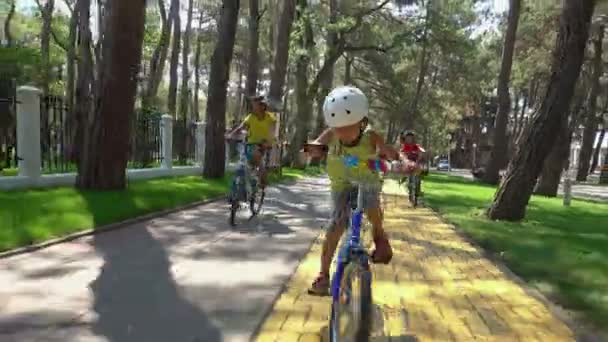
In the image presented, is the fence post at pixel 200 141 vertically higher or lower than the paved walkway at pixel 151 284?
higher

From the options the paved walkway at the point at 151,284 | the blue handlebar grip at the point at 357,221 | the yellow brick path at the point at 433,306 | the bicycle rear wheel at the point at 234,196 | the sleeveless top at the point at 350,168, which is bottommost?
the paved walkway at the point at 151,284

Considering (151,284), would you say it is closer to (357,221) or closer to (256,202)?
(357,221)

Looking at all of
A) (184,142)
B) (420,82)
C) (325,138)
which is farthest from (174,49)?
(325,138)

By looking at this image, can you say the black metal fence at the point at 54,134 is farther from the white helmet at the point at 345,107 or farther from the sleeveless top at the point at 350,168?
the white helmet at the point at 345,107

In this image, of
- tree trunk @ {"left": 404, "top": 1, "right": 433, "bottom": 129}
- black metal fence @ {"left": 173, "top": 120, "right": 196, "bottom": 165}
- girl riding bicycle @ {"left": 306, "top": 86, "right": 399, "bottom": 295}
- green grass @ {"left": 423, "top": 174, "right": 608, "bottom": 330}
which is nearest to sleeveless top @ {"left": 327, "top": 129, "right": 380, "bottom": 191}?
girl riding bicycle @ {"left": 306, "top": 86, "right": 399, "bottom": 295}

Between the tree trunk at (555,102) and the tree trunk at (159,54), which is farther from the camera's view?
the tree trunk at (159,54)

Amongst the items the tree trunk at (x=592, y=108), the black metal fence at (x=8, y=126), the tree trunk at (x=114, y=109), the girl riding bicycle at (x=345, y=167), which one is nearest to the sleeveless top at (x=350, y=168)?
the girl riding bicycle at (x=345, y=167)

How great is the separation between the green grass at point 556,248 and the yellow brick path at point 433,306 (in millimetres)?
355

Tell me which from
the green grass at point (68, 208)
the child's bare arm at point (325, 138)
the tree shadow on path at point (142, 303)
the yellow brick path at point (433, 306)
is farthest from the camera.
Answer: the green grass at point (68, 208)

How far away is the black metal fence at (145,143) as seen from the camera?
19.1 metres

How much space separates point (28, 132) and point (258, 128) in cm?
523

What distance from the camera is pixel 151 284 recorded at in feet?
20.4

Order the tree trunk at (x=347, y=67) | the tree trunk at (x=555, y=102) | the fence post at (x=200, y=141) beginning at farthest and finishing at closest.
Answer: the tree trunk at (x=347, y=67)
the fence post at (x=200, y=141)
the tree trunk at (x=555, y=102)

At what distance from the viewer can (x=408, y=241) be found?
9625mm
